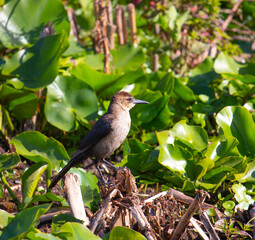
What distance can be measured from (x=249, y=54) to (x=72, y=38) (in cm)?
371

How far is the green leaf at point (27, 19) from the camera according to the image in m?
5.09

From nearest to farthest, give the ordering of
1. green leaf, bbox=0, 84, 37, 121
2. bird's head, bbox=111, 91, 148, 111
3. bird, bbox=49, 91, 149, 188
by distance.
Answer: bird, bbox=49, 91, 149, 188 < bird's head, bbox=111, 91, 148, 111 < green leaf, bbox=0, 84, 37, 121

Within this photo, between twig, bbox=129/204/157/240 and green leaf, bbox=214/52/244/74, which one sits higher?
twig, bbox=129/204/157/240

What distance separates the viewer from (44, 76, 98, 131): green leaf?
15.4 ft

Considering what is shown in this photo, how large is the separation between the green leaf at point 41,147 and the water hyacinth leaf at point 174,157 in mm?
893

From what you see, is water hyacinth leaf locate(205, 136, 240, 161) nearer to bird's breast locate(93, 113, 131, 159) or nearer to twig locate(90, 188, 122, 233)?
bird's breast locate(93, 113, 131, 159)

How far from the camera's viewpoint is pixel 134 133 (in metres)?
4.88

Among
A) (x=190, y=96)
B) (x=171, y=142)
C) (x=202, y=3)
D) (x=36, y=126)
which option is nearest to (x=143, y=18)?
(x=202, y=3)

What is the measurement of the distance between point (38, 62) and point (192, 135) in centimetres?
187

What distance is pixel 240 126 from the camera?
4.09m

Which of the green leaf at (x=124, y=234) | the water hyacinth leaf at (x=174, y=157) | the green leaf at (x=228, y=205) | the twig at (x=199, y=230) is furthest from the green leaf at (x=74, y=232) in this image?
the green leaf at (x=228, y=205)

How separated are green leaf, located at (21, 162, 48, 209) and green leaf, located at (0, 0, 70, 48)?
81.6 inches

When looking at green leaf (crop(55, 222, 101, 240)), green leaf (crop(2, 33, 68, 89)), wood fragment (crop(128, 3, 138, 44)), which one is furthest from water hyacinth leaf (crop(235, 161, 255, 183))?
wood fragment (crop(128, 3, 138, 44))

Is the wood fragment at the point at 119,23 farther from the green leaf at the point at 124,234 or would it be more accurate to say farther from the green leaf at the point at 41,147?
the green leaf at the point at 124,234
